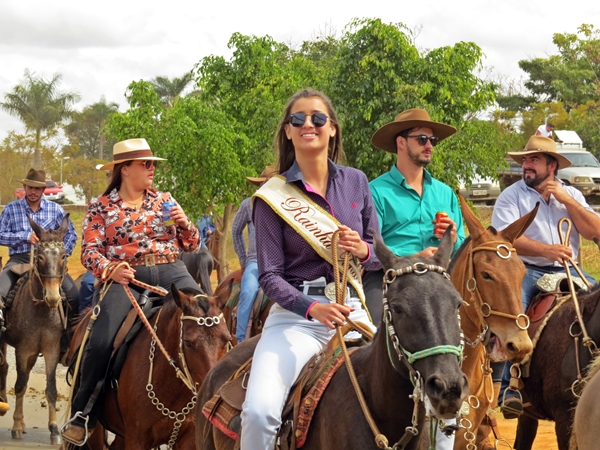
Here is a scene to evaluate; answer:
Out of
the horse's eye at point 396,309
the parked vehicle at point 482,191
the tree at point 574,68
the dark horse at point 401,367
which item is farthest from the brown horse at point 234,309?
the tree at point 574,68

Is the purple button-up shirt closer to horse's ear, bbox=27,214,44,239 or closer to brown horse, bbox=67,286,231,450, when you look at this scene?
brown horse, bbox=67,286,231,450

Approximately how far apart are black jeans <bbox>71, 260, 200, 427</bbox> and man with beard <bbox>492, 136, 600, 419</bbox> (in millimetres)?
2785

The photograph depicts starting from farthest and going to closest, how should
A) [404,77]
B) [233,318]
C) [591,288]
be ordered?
1. [404,77]
2. [233,318]
3. [591,288]

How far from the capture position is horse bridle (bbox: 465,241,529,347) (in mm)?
5184

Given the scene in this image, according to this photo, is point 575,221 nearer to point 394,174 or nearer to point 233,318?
point 394,174

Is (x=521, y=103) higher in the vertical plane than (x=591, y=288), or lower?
higher

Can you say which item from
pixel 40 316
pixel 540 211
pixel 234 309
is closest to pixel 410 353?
pixel 540 211

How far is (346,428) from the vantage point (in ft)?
11.9

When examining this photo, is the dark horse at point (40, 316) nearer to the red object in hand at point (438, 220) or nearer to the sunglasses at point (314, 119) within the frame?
the red object in hand at point (438, 220)

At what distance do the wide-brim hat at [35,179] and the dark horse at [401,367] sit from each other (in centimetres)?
859

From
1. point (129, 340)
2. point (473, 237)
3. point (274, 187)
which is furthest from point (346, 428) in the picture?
point (129, 340)

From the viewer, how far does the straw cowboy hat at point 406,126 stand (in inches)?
238

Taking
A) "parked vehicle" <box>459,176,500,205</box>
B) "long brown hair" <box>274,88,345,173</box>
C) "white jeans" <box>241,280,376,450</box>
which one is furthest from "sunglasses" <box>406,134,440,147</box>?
"parked vehicle" <box>459,176,500,205</box>

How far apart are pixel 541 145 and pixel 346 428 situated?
4.48 metres
